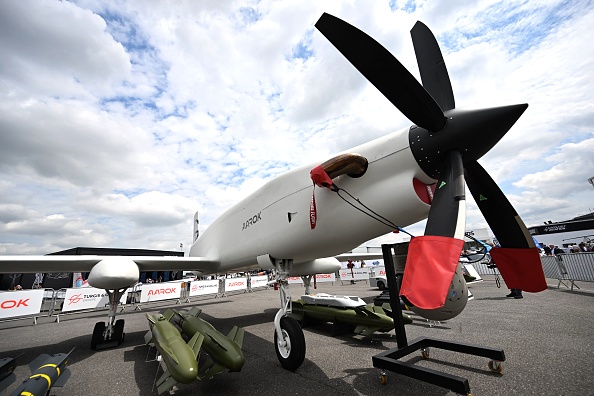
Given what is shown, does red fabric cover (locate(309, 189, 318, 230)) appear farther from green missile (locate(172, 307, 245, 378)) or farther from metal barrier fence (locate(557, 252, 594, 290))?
metal barrier fence (locate(557, 252, 594, 290))

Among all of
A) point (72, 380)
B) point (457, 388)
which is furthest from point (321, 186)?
point (72, 380)

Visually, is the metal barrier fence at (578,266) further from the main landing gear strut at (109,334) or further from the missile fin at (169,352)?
the main landing gear strut at (109,334)

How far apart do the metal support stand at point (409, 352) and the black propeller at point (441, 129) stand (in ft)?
4.43

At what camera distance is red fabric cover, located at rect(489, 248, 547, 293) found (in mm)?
3318

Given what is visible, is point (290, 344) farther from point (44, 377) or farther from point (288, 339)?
point (44, 377)

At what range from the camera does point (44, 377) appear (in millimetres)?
3268

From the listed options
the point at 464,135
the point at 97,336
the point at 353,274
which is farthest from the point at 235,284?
the point at 464,135

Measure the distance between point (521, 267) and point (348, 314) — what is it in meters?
4.05

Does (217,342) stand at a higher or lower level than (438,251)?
lower

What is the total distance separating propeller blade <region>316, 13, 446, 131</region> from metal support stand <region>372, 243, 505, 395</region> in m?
2.29

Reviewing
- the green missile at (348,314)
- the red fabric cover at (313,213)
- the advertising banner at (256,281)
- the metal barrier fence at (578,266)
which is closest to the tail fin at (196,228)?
the advertising banner at (256,281)

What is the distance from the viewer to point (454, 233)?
2.35m

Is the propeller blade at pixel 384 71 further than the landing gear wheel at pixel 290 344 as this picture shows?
No

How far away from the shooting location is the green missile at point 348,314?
6.02 metres
